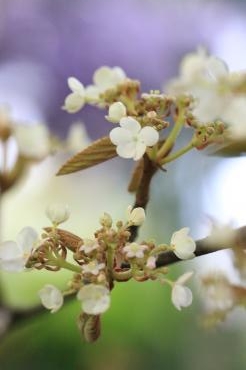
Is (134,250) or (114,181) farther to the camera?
(114,181)

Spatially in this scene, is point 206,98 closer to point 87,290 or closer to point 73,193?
point 87,290

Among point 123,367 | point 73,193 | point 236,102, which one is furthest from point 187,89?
point 73,193

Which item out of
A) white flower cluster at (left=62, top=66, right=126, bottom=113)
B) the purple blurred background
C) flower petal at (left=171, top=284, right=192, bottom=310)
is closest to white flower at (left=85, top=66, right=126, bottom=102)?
white flower cluster at (left=62, top=66, right=126, bottom=113)

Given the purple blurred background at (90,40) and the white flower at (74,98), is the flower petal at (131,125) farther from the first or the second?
the purple blurred background at (90,40)

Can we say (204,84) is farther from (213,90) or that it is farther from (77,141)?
(77,141)

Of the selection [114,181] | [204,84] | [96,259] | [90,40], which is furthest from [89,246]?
[90,40]

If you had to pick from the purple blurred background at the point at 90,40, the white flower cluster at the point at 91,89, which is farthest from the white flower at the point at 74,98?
the purple blurred background at the point at 90,40
